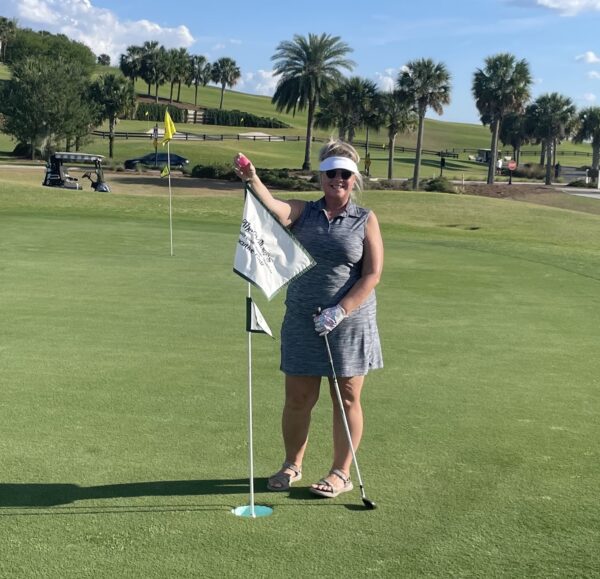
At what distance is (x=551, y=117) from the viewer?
79.3 m

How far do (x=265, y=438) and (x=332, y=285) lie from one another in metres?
1.54

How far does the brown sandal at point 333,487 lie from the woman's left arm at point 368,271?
985 millimetres

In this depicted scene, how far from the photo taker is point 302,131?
111 m

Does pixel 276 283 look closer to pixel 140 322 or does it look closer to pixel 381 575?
pixel 381 575

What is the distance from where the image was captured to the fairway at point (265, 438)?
13.0 feet

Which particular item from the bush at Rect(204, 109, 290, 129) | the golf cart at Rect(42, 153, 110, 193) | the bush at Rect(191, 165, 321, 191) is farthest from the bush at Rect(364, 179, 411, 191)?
the bush at Rect(204, 109, 290, 129)

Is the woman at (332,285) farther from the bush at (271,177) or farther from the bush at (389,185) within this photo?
the bush at (389,185)

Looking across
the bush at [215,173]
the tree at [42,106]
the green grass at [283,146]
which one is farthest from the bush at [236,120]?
the bush at [215,173]

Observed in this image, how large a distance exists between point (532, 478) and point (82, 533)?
272cm

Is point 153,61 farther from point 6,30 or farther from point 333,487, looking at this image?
point 333,487

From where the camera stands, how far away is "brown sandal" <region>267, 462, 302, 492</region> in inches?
188

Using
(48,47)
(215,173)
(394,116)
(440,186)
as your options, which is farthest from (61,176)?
(48,47)

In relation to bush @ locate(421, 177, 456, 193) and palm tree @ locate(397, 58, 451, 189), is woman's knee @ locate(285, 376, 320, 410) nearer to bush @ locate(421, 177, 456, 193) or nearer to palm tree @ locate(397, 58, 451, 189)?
bush @ locate(421, 177, 456, 193)

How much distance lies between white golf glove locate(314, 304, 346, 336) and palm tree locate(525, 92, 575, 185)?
79.3 m
